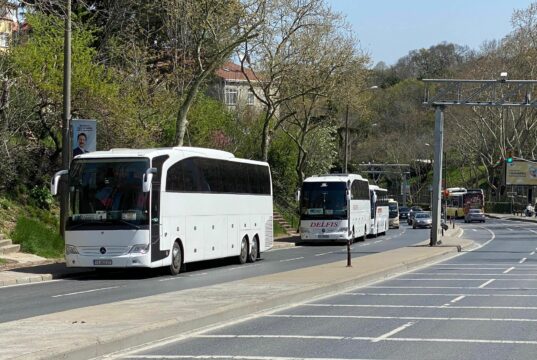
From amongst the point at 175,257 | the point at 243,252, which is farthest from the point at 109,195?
the point at 243,252

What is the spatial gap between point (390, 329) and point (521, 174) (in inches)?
3916

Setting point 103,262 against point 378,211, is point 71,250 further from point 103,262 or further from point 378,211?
point 378,211

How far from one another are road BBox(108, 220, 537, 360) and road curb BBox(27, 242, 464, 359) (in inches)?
10.2

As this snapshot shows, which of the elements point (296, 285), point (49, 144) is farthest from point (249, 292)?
point (49, 144)

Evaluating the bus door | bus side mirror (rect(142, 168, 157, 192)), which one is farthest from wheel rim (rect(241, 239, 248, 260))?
bus side mirror (rect(142, 168, 157, 192))

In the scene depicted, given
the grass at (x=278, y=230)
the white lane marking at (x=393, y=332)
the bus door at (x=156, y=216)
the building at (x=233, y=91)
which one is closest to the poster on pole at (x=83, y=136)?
the bus door at (x=156, y=216)

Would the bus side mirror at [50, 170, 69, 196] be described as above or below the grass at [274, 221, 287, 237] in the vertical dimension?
above

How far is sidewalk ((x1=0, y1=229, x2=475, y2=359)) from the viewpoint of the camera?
1134cm

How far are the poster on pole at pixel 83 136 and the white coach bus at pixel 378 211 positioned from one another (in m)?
29.9

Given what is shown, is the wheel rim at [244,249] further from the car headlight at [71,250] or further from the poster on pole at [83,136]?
the car headlight at [71,250]

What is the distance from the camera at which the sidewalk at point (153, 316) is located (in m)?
11.3

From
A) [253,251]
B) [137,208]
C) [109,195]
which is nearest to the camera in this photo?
[137,208]

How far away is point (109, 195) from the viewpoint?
2516cm

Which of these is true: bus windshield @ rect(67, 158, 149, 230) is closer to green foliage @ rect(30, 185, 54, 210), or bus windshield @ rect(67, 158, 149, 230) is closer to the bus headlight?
the bus headlight
